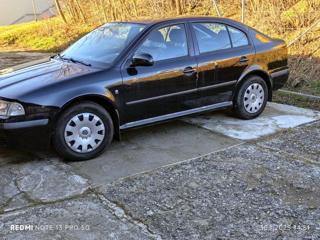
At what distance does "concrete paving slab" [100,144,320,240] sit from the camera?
3701 millimetres

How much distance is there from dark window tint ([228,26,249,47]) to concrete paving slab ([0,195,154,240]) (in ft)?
10.6

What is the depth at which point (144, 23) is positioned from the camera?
18.7 ft

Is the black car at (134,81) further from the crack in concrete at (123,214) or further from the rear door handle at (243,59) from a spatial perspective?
the crack in concrete at (123,214)

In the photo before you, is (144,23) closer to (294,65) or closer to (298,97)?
(298,97)

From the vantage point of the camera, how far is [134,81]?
5.25 metres

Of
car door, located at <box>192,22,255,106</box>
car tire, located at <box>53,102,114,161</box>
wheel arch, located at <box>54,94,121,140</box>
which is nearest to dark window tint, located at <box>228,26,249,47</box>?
car door, located at <box>192,22,255,106</box>

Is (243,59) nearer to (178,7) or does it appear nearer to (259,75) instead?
(259,75)

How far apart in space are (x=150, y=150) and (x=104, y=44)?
4.84 ft

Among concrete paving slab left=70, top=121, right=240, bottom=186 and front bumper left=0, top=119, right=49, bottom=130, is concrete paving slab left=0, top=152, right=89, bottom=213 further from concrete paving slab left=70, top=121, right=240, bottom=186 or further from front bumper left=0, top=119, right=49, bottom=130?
front bumper left=0, top=119, right=49, bottom=130

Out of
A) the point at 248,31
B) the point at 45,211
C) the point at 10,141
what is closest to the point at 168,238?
the point at 45,211

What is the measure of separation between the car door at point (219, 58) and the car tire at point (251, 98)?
170 millimetres

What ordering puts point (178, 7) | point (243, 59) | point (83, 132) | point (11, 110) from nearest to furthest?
point (11, 110)
point (83, 132)
point (243, 59)
point (178, 7)

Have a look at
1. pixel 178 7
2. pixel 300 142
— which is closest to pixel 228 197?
pixel 300 142

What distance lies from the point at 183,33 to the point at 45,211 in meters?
2.94
